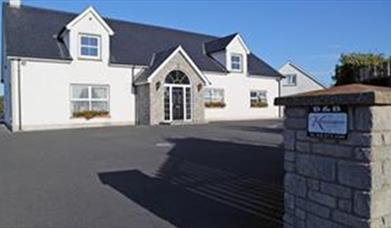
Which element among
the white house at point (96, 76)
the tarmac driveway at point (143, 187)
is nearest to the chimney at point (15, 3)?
the white house at point (96, 76)

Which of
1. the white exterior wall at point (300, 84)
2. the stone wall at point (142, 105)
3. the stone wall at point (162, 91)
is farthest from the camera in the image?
the white exterior wall at point (300, 84)

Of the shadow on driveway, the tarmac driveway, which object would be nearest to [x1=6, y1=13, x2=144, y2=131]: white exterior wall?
the tarmac driveway

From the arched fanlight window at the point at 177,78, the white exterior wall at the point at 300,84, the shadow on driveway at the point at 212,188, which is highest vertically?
the white exterior wall at the point at 300,84

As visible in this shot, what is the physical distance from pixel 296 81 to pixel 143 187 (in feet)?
165

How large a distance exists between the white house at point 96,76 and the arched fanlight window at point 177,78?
7cm

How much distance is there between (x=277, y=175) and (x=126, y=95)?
19.4m

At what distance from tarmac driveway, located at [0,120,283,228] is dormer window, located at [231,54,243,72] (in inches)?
789

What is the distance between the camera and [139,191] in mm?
7285

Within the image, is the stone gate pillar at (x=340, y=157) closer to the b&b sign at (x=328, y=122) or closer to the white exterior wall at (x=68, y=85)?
the b&b sign at (x=328, y=122)

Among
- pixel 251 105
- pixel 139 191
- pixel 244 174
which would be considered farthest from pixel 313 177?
pixel 251 105

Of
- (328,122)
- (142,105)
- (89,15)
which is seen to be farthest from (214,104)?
(328,122)

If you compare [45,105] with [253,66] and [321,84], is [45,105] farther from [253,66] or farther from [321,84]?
[321,84]

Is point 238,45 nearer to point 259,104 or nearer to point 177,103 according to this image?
point 259,104

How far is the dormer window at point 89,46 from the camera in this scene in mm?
25266
